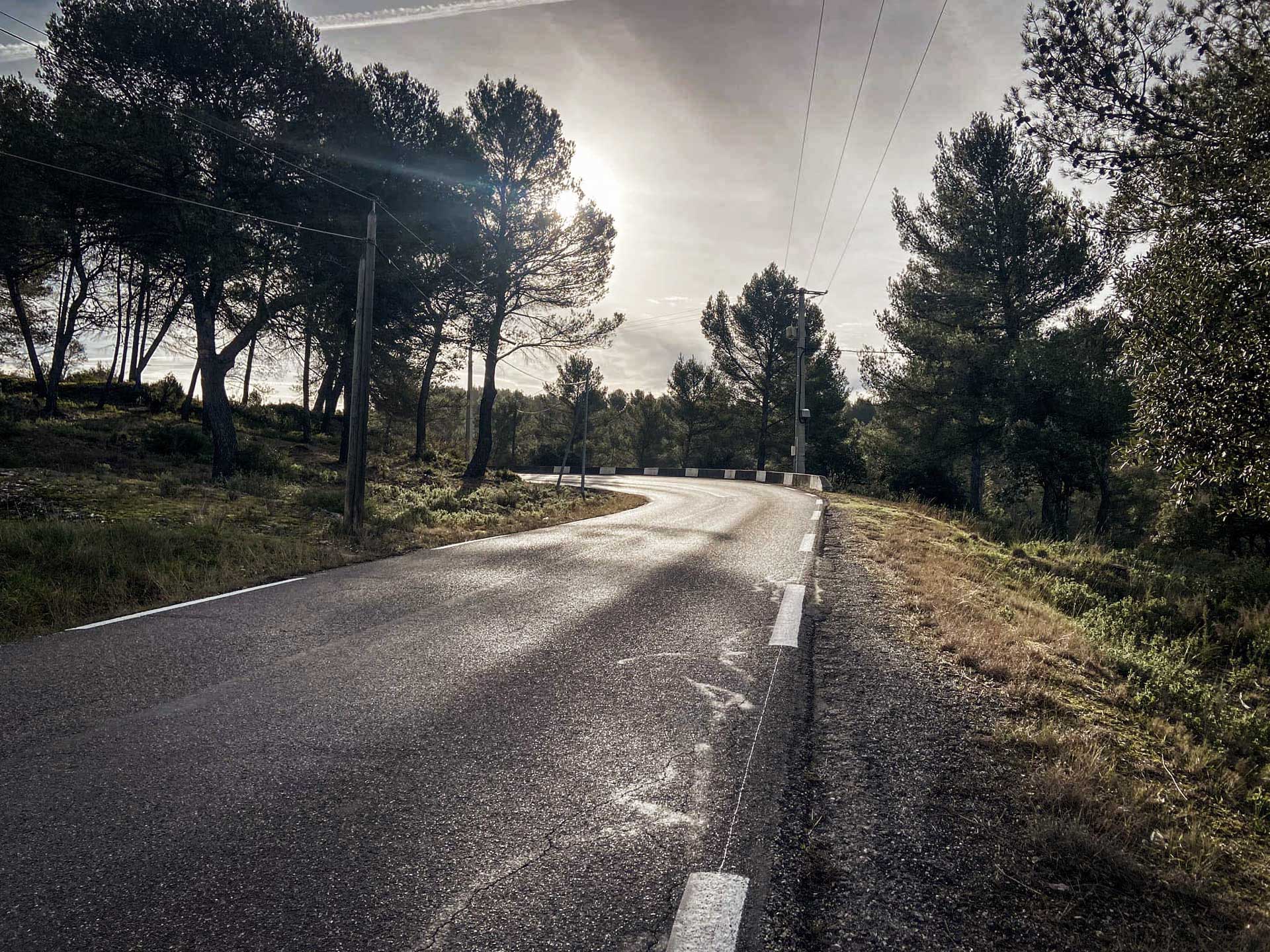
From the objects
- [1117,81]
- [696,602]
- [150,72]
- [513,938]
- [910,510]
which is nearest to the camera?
[513,938]

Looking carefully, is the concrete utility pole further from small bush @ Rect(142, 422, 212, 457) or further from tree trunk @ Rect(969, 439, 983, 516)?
tree trunk @ Rect(969, 439, 983, 516)

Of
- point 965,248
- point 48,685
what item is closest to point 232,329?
point 48,685

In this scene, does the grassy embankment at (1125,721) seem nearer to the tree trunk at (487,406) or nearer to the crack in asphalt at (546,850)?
the crack in asphalt at (546,850)

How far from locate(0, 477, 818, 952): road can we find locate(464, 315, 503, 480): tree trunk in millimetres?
21255

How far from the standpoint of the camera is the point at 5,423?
18328mm

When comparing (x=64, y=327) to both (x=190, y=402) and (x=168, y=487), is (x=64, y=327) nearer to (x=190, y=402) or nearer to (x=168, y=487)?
(x=190, y=402)

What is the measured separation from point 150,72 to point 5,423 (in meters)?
10.4

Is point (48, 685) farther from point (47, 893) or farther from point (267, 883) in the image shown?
point (267, 883)

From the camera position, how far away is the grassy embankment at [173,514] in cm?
725

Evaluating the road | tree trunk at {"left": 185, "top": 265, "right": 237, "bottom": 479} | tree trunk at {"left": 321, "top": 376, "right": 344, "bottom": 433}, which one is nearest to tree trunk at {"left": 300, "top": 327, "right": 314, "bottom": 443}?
tree trunk at {"left": 321, "top": 376, "right": 344, "bottom": 433}

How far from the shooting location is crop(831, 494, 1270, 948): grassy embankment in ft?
8.16

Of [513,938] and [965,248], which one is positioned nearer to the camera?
[513,938]

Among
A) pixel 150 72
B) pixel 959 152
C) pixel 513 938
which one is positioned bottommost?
pixel 513 938

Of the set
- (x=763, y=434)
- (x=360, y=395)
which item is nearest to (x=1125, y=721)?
(x=360, y=395)
